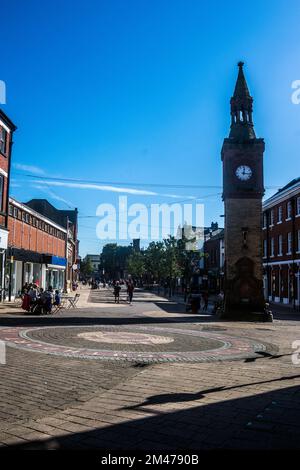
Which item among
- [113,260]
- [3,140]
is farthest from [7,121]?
[113,260]

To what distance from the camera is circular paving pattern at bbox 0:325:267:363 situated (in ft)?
36.0

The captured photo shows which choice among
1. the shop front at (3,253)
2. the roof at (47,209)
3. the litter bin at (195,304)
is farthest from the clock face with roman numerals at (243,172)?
the roof at (47,209)

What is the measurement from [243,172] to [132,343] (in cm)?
1658

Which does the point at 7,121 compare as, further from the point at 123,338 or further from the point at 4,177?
the point at 123,338

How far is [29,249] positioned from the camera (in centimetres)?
3709

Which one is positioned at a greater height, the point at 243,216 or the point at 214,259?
the point at 243,216

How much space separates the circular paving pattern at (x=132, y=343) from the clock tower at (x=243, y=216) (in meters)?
9.11

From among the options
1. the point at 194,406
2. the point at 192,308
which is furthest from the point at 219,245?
the point at 194,406

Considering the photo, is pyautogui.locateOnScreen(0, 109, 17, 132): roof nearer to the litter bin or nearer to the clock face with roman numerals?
the clock face with roman numerals

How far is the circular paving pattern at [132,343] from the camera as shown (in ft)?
36.0

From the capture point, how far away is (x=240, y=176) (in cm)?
2689

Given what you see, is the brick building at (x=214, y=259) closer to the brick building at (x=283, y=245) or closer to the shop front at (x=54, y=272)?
the brick building at (x=283, y=245)
